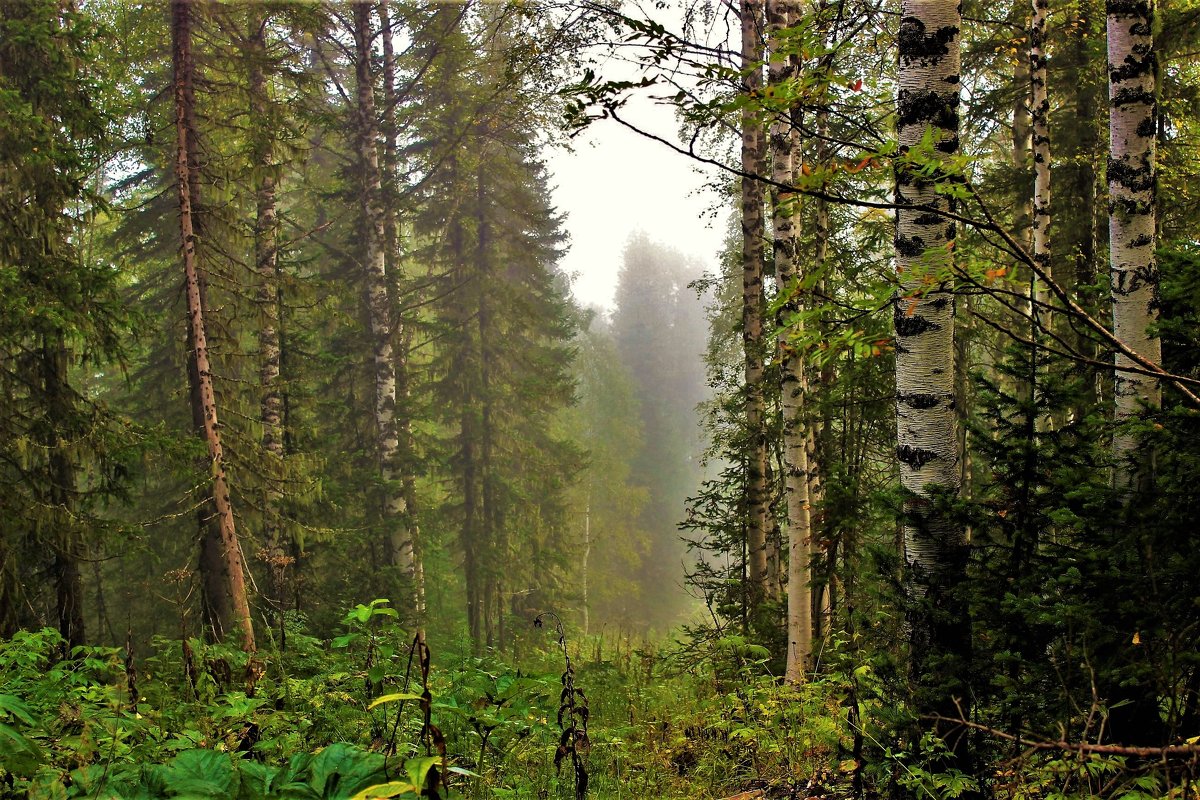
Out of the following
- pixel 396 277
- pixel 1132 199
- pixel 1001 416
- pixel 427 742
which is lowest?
pixel 427 742

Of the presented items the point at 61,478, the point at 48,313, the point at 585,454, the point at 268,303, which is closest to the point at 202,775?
the point at 48,313

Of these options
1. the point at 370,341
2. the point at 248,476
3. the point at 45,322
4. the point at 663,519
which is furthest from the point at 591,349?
the point at 45,322

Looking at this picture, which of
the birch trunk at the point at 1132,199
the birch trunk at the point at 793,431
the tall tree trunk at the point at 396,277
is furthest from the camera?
the tall tree trunk at the point at 396,277

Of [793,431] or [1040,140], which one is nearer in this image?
[793,431]

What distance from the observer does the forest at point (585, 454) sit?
306 centimetres

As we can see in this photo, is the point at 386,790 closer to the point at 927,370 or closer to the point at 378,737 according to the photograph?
the point at 378,737

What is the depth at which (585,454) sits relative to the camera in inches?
937

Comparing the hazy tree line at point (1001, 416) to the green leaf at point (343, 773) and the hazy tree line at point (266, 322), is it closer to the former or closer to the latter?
the green leaf at point (343, 773)

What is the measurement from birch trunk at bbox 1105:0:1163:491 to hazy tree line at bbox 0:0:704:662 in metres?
5.22

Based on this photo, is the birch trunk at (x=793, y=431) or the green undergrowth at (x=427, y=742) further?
the birch trunk at (x=793, y=431)

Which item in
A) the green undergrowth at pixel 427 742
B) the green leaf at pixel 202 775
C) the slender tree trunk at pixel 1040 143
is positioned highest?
the slender tree trunk at pixel 1040 143

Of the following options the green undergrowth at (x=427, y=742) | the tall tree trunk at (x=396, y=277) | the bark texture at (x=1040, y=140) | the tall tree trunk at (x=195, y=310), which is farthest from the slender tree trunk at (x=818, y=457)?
the tall tree trunk at (x=396, y=277)

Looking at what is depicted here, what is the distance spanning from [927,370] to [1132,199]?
1.59 meters

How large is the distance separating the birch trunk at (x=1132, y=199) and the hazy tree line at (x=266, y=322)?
5223 mm
